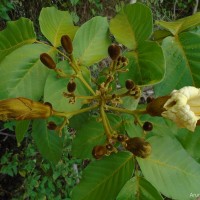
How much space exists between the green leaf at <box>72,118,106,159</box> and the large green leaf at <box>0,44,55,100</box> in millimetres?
189

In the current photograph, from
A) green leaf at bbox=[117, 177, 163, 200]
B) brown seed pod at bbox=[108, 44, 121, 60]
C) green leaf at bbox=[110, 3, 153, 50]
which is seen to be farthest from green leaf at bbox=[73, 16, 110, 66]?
green leaf at bbox=[117, 177, 163, 200]

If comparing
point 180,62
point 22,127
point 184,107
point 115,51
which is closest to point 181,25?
point 180,62

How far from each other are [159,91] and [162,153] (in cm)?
20

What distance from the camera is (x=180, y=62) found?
3.52 feet

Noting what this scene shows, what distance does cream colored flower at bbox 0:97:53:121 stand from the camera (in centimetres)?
90

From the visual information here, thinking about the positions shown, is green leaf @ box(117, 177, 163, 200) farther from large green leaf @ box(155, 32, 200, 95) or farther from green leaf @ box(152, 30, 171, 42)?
green leaf @ box(152, 30, 171, 42)

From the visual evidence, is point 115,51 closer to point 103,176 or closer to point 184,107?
point 184,107

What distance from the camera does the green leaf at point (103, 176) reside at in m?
1.13

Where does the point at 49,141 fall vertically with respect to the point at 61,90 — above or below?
below

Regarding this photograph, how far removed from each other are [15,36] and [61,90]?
23 cm

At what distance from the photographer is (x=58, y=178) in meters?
2.87

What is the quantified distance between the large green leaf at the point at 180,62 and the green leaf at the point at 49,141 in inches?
17.0

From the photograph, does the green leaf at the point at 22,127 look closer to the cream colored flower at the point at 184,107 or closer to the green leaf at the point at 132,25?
the green leaf at the point at 132,25

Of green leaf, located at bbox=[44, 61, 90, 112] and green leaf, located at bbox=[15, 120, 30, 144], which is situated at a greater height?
green leaf, located at bbox=[44, 61, 90, 112]
